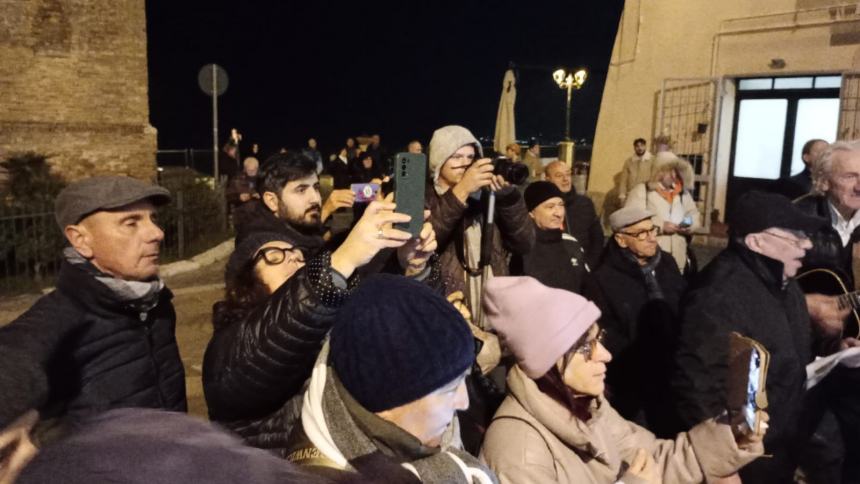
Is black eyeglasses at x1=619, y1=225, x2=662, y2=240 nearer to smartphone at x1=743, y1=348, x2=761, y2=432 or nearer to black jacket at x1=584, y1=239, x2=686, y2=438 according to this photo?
black jacket at x1=584, y1=239, x2=686, y2=438

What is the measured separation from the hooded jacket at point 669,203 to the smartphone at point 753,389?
4.05 metres

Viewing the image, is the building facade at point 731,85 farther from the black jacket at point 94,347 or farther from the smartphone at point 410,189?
the black jacket at point 94,347

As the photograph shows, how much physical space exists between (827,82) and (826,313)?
27.7 feet

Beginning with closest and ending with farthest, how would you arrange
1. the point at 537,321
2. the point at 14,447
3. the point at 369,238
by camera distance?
the point at 14,447, the point at 369,238, the point at 537,321

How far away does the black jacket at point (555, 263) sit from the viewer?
14.3ft

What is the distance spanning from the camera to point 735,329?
2885 millimetres

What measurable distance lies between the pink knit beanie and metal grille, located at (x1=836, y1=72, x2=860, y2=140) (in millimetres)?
9274

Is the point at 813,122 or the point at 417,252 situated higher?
the point at 813,122

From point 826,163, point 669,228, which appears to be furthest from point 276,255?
point 669,228

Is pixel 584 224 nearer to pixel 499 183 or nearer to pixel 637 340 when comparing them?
pixel 637 340

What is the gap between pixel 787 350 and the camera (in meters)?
2.97

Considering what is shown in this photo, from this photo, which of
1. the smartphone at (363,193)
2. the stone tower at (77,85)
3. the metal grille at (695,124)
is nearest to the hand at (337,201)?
the smartphone at (363,193)

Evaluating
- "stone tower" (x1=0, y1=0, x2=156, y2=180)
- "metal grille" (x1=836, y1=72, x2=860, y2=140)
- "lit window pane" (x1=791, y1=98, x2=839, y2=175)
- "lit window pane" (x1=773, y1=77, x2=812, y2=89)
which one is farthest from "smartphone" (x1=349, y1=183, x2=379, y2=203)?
"stone tower" (x1=0, y1=0, x2=156, y2=180)

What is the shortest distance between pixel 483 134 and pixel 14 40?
Result: 8478 cm
